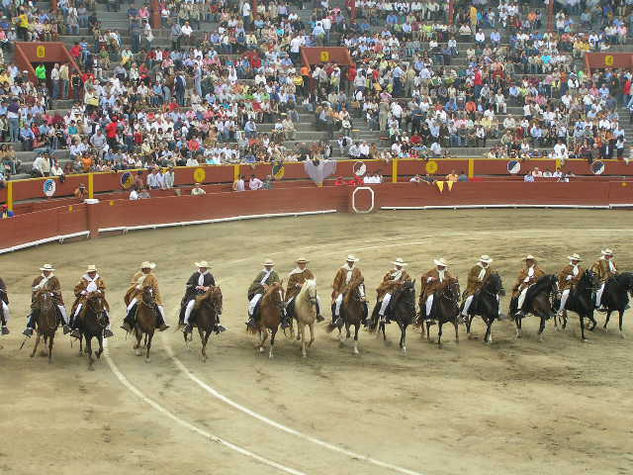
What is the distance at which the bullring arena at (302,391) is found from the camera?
52.4 feet

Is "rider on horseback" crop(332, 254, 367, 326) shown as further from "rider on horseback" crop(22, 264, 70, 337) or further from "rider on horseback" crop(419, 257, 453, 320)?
"rider on horseback" crop(22, 264, 70, 337)

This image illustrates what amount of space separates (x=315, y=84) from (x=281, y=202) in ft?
30.1

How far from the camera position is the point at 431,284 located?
72.3 ft

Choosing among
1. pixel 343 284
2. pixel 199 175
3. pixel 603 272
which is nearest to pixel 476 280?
pixel 343 284

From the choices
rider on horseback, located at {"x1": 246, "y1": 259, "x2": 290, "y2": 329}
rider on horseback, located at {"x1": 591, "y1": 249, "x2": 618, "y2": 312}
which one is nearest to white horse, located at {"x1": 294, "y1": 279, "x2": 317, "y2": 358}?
rider on horseback, located at {"x1": 246, "y1": 259, "x2": 290, "y2": 329}

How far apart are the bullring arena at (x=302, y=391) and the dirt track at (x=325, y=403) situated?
1.5 inches

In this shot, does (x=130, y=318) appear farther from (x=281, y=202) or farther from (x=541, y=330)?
(x=281, y=202)

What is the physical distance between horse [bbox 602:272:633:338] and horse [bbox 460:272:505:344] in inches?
93.1

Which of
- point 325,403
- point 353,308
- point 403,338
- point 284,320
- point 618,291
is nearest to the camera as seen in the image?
point 325,403

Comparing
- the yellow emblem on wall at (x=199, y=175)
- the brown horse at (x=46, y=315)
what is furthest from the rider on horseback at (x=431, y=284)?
the yellow emblem on wall at (x=199, y=175)

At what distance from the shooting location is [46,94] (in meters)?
39.6

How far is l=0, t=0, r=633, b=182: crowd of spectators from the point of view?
39.4 metres

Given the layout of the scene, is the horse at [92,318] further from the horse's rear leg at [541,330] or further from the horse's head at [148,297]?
the horse's rear leg at [541,330]

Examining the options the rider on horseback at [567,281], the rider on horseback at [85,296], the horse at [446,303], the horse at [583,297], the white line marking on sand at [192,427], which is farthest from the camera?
the rider on horseback at [567,281]
